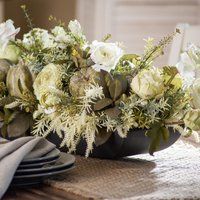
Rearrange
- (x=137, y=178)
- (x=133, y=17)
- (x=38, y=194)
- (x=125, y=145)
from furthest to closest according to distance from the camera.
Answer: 1. (x=133, y=17)
2. (x=125, y=145)
3. (x=137, y=178)
4. (x=38, y=194)

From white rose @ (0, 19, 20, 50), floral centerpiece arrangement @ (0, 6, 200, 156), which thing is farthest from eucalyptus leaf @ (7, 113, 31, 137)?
white rose @ (0, 19, 20, 50)

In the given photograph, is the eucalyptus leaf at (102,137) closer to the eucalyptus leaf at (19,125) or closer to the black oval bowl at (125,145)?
the black oval bowl at (125,145)

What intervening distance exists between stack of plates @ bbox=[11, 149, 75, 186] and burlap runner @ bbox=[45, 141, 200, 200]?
0.03 m

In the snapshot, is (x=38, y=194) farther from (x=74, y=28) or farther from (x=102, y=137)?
(x=74, y=28)

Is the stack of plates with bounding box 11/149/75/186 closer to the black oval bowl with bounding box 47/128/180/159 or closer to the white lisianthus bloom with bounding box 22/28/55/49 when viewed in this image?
the black oval bowl with bounding box 47/128/180/159

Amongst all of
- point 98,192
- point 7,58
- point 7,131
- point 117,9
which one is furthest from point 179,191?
point 117,9

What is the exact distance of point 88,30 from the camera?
4.62 metres

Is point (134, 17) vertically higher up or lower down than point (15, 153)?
higher up

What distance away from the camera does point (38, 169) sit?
4.04 feet

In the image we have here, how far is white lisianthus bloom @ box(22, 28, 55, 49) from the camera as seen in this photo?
5.15ft

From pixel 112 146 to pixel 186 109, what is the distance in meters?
0.19

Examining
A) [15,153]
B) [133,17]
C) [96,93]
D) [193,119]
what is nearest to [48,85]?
[96,93]

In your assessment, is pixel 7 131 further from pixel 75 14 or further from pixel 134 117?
pixel 75 14

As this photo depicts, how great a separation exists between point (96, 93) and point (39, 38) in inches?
12.3
